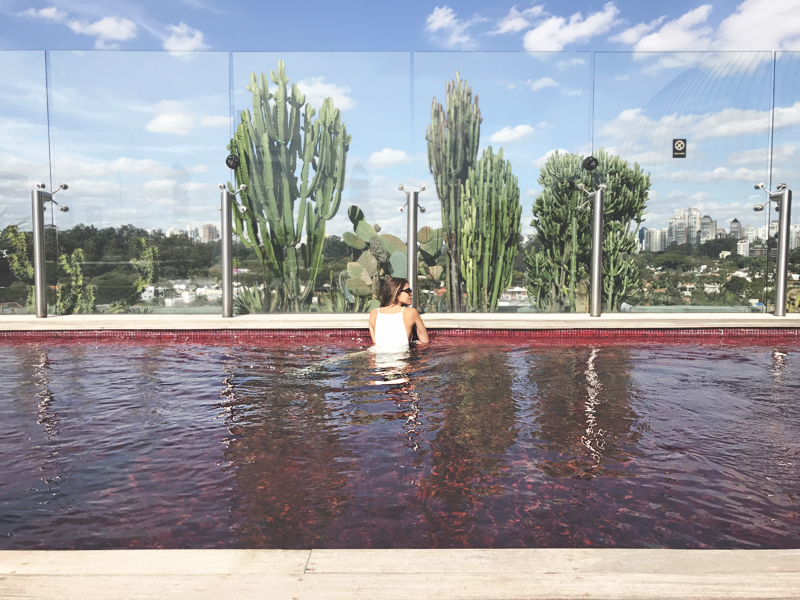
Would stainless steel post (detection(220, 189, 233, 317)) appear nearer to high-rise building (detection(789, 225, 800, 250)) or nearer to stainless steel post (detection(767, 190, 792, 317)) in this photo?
stainless steel post (detection(767, 190, 792, 317))

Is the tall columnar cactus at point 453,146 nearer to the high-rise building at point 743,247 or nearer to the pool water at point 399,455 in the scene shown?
the pool water at point 399,455

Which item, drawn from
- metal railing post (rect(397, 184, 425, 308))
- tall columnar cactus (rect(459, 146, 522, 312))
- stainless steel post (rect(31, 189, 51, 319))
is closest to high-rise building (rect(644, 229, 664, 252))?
tall columnar cactus (rect(459, 146, 522, 312))

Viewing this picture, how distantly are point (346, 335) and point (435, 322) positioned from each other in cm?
110

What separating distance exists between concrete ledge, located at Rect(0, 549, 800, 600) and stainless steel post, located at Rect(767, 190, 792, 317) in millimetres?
7452

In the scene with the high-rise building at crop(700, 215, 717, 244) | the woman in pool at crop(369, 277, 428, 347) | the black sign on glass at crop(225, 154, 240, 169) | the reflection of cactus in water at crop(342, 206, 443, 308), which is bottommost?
the woman in pool at crop(369, 277, 428, 347)

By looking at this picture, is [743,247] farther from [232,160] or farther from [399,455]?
[399,455]

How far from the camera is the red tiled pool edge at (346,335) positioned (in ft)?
23.5

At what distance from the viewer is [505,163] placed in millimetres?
8391

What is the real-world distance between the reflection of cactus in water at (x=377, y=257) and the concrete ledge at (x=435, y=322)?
2.22ft

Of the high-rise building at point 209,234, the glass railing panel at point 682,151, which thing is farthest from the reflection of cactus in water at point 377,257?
the glass railing panel at point 682,151

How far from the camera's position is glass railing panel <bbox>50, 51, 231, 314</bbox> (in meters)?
8.52

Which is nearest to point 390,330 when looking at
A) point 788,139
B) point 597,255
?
Result: point 597,255

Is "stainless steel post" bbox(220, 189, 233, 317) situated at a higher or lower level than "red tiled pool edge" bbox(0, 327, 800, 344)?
higher

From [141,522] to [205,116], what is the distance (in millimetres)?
7386
